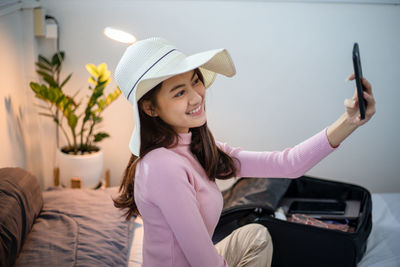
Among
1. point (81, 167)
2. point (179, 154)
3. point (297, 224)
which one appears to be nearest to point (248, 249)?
point (297, 224)

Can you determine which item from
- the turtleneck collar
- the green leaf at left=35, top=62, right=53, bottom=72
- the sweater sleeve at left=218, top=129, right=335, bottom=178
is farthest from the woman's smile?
the green leaf at left=35, top=62, right=53, bottom=72

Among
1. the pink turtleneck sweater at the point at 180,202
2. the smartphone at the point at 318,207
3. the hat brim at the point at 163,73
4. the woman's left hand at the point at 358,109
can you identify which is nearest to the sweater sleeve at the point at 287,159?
the pink turtleneck sweater at the point at 180,202

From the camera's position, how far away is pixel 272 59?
2541mm

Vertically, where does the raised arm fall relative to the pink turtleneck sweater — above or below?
above

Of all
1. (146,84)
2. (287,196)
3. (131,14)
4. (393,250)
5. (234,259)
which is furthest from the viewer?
(131,14)

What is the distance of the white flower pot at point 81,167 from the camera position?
7.13 ft

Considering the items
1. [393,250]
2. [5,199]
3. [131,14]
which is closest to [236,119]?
[131,14]

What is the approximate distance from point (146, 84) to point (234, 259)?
722 millimetres

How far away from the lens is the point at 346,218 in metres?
1.85

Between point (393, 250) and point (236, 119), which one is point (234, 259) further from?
point (236, 119)

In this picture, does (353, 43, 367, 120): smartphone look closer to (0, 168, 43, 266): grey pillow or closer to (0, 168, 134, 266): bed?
(0, 168, 134, 266): bed

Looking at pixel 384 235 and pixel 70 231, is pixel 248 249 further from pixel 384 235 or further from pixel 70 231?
pixel 384 235

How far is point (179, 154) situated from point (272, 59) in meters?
1.58

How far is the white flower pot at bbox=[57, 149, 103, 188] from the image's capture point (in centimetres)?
217
